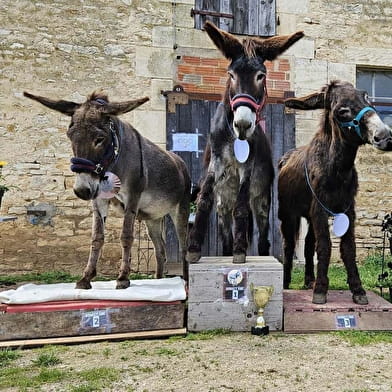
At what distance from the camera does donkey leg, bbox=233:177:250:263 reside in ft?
11.3

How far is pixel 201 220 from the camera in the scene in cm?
354

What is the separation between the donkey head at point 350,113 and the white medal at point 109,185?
1.66 m

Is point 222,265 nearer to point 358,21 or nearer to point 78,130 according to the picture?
point 78,130

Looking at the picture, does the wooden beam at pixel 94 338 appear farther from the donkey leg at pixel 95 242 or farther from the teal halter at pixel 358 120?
the teal halter at pixel 358 120

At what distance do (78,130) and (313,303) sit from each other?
8.04 ft

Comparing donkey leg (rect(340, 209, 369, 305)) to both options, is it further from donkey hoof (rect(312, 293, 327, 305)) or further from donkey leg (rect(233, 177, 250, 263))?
donkey leg (rect(233, 177, 250, 263))

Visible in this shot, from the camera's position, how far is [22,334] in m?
3.16

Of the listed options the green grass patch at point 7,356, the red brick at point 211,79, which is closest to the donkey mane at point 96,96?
the green grass patch at point 7,356

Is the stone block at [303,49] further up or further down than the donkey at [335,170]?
further up

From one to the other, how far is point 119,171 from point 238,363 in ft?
6.02

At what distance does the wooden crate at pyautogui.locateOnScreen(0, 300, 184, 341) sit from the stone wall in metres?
3.15

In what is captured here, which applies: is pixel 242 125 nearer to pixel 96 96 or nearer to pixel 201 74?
pixel 96 96

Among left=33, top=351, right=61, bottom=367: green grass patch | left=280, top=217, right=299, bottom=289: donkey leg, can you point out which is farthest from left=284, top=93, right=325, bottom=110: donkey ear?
left=33, top=351, right=61, bottom=367: green grass patch

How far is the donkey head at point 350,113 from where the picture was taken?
308 centimetres
